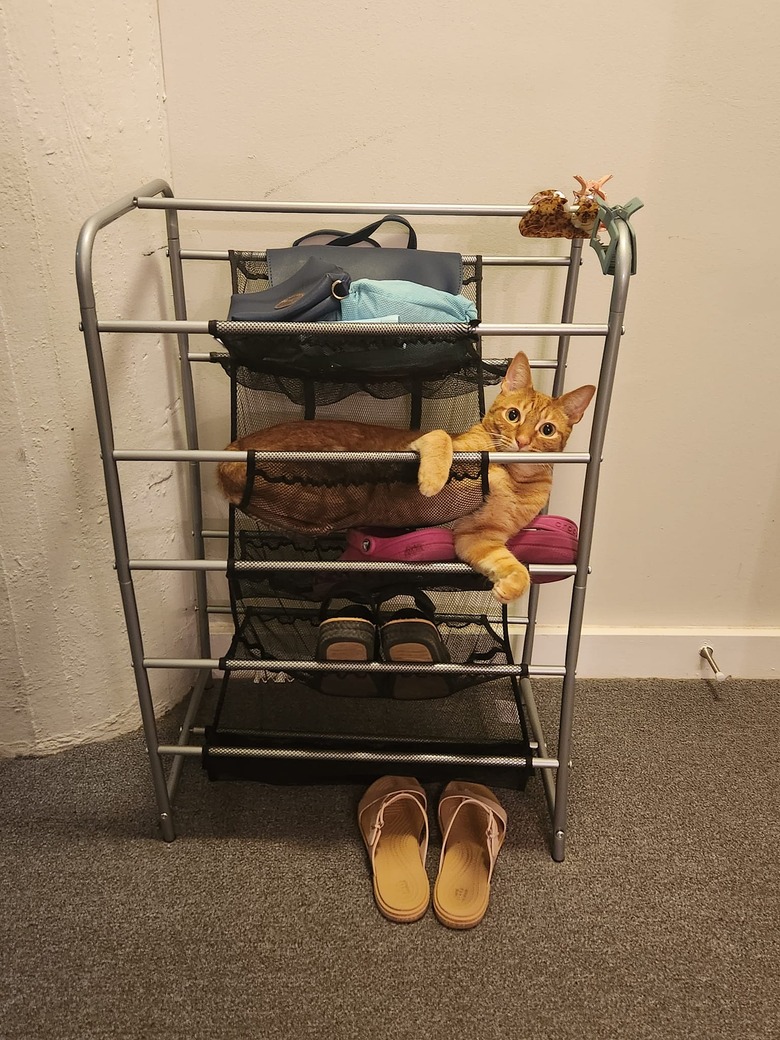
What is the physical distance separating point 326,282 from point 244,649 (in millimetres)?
601

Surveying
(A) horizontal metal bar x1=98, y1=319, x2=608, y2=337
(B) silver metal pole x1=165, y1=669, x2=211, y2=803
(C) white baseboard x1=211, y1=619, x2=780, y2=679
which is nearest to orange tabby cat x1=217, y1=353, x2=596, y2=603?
(A) horizontal metal bar x1=98, y1=319, x2=608, y2=337

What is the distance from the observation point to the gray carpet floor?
957mm

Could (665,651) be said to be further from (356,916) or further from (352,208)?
(352,208)

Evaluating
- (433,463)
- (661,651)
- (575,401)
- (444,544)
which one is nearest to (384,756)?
(444,544)

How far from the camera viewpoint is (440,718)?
143 cm

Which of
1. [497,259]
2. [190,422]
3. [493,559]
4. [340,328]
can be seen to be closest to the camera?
[340,328]

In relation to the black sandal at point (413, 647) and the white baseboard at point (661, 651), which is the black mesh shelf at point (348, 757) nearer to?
the black sandal at point (413, 647)

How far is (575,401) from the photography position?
1.01 metres

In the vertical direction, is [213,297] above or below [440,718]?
above

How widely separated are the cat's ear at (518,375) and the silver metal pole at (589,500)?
0.12 meters

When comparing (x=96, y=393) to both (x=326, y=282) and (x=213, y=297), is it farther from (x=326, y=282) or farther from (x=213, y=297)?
(x=213, y=297)

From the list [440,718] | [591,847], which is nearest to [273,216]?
[440,718]

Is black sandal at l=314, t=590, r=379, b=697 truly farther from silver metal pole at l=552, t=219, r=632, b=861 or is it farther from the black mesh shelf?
silver metal pole at l=552, t=219, r=632, b=861

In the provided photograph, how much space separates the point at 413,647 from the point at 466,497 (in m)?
0.25
